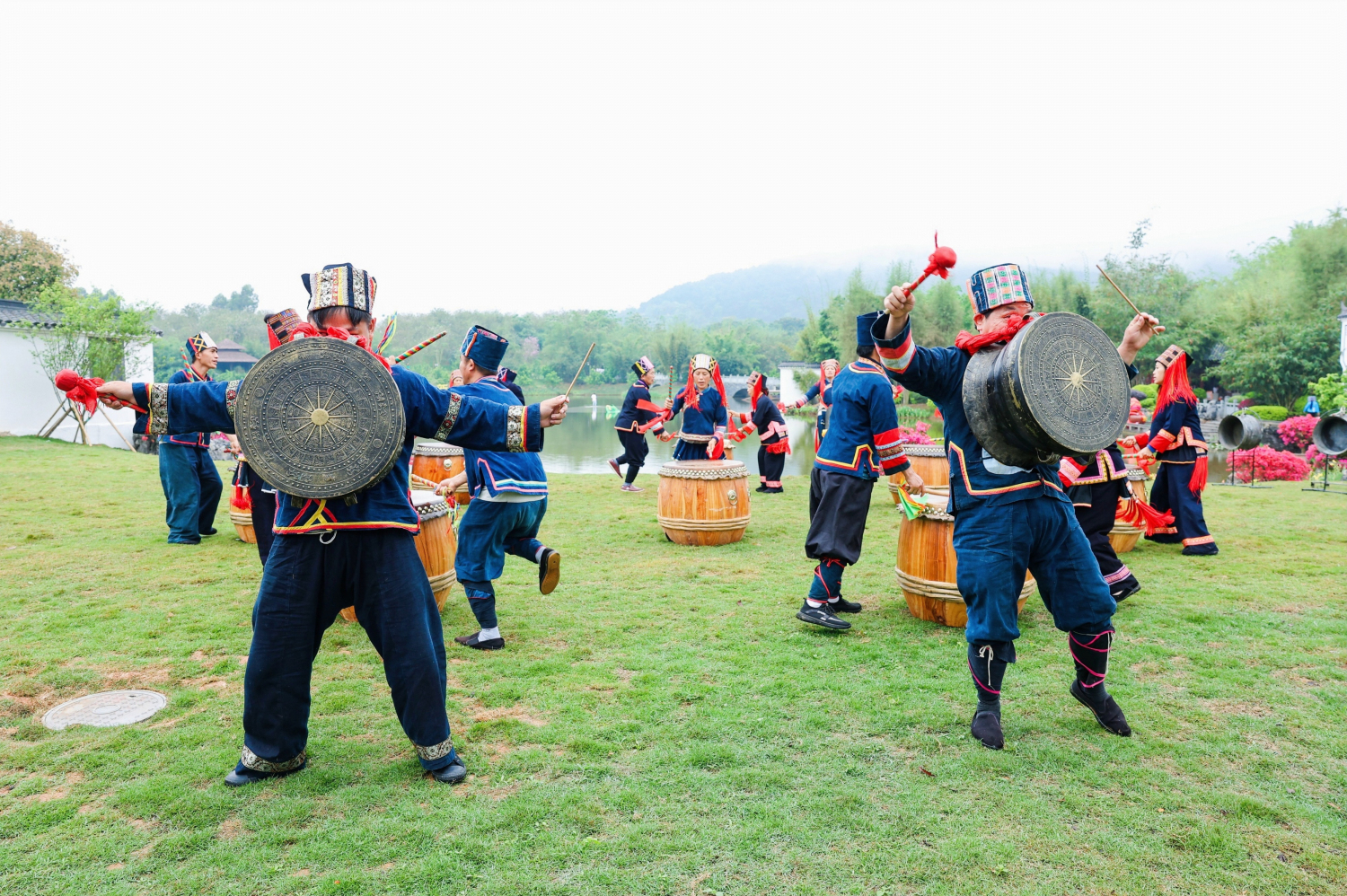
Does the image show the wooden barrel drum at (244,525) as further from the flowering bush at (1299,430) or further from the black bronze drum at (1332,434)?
the flowering bush at (1299,430)

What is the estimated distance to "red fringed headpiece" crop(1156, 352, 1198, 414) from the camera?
7.21 meters

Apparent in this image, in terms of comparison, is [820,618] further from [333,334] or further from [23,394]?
[23,394]

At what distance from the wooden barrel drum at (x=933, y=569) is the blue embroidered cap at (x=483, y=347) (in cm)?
295

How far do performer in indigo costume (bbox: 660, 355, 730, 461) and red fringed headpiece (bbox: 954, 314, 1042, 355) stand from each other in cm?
599

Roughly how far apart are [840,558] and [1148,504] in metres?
4.30

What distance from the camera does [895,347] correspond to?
366 cm

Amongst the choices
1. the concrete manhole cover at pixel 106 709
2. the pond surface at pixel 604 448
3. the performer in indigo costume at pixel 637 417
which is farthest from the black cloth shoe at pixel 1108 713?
the pond surface at pixel 604 448

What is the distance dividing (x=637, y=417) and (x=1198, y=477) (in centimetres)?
727

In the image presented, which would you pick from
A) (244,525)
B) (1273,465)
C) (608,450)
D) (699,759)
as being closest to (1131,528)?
(699,759)

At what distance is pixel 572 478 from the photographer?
14258 millimetres

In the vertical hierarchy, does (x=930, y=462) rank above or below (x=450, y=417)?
below

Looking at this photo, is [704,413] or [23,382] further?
[23,382]

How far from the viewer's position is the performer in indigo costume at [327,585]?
3250 mm

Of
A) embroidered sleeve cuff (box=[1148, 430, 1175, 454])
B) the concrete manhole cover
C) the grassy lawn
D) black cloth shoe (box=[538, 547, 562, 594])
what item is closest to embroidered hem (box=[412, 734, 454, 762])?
the grassy lawn
